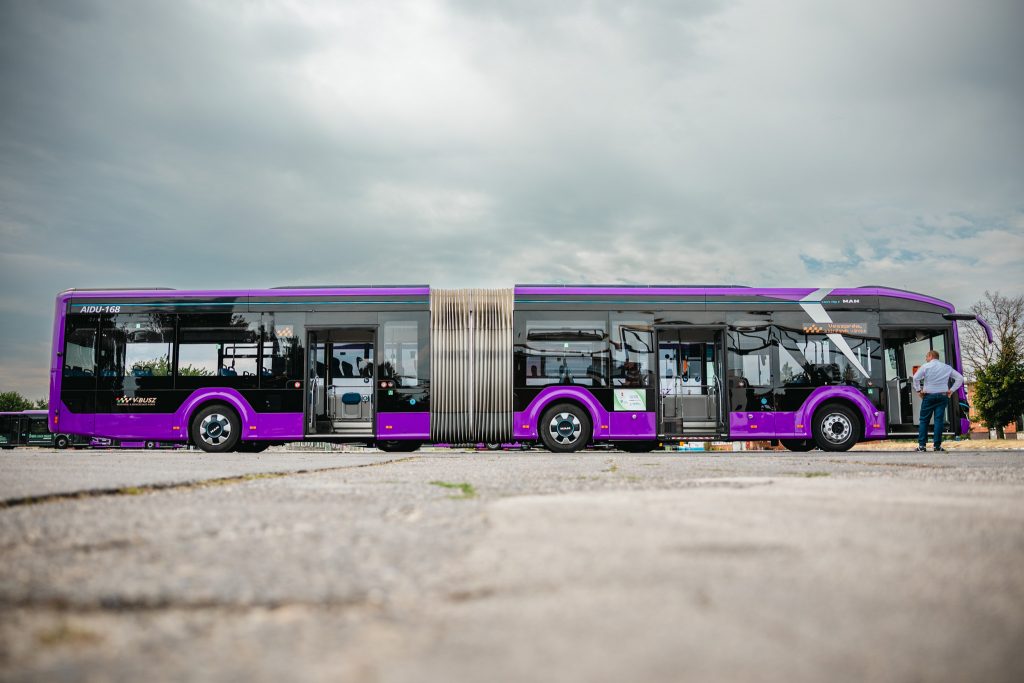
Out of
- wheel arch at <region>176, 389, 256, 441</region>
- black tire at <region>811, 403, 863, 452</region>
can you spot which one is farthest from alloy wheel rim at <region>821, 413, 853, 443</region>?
wheel arch at <region>176, 389, 256, 441</region>

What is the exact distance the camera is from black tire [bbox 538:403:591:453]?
12805mm

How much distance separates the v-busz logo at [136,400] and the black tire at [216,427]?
80 cm

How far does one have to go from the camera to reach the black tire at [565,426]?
12.8 meters

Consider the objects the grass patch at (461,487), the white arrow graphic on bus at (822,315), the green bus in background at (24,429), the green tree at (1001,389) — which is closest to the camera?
the grass patch at (461,487)

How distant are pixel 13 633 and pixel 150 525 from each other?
4.16ft

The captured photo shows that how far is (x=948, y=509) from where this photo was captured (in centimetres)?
270

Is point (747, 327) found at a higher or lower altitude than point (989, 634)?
higher

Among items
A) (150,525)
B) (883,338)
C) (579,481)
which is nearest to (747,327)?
(883,338)

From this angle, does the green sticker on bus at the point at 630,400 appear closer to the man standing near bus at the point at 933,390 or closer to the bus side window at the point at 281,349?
the man standing near bus at the point at 933,390

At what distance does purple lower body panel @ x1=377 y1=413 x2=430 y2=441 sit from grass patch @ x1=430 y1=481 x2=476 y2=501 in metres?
8.46

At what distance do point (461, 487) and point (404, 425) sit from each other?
8.97 metres

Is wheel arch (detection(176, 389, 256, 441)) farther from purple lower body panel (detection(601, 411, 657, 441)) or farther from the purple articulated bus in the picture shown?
purple lower body panel (detection(601, 411, 657, 441))

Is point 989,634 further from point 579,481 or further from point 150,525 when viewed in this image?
point 579,481

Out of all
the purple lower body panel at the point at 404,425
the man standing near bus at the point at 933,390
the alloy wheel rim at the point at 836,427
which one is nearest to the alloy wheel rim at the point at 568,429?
the purple lower body panel at the point at 404,425
